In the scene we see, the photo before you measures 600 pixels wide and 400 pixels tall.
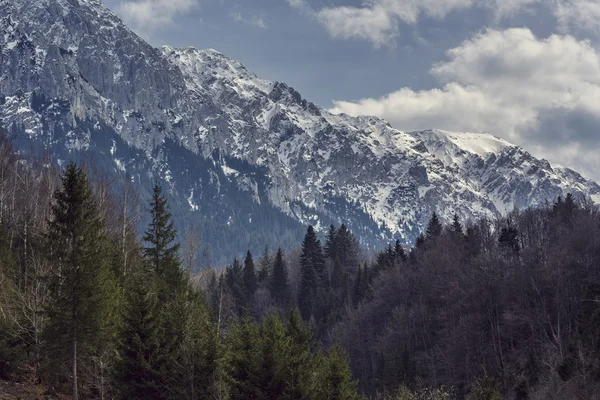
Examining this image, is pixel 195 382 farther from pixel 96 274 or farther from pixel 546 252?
pixel 546 252

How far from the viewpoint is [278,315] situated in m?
35.8

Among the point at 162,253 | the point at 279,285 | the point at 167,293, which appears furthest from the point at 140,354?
the point at 279,285

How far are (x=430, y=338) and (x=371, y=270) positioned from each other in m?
34.8

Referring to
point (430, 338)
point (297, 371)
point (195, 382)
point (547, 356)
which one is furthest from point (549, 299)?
point (195, 382)

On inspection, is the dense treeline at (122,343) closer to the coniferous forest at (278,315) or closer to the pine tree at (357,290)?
the coniferous forest at (278,315)

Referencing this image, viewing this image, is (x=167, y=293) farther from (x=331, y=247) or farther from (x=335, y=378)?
(x=331, y=247)

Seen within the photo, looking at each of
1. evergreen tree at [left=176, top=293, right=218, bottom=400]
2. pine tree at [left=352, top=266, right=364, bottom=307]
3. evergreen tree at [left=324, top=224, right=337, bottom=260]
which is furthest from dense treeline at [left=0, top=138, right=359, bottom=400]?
evergreen tree at [left=324, top=224, right=337, bottom=260]

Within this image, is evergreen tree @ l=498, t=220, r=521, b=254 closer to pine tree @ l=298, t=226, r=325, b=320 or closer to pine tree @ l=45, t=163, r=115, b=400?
pine tree @ l=298, t=226, r=325, b=320

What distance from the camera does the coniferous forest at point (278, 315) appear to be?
31219 millimetres

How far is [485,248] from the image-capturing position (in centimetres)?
8569

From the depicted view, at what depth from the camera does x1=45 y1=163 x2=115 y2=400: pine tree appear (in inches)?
1244

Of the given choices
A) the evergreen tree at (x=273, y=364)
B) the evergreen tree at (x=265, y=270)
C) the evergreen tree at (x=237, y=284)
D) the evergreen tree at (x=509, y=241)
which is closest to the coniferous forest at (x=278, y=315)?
the evergreen tree at (x=273, y=364)

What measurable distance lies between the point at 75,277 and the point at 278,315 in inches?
450

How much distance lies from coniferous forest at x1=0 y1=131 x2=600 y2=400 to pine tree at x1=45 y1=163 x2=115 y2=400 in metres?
0.08
